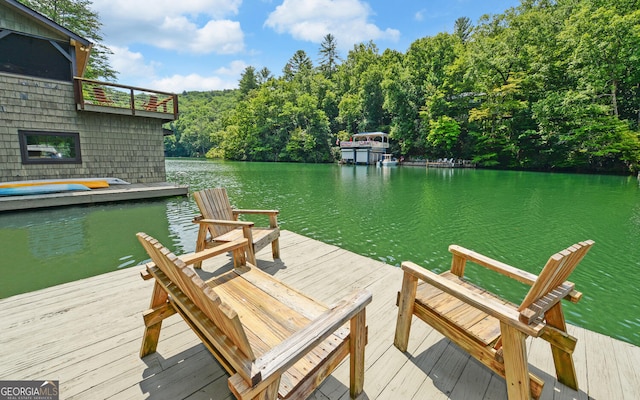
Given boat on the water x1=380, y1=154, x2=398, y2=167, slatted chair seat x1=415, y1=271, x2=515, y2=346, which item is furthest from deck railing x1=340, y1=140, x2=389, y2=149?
slatted chair seat x1=415, y1=271, x2=515, y2=346

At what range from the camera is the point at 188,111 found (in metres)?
70.1

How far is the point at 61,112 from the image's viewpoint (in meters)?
9.23

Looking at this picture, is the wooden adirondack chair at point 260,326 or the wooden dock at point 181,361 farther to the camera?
the wooden dock at point 181,361

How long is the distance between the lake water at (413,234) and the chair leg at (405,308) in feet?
8.96

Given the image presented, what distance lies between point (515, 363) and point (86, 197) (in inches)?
421

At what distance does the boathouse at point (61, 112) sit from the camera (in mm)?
8461

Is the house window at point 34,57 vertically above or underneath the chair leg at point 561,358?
above

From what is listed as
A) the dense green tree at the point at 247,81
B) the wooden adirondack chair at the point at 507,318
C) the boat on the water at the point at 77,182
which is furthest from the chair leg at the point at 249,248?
the dense green tree at the point at 247,81

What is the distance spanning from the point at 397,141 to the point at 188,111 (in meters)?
57.2

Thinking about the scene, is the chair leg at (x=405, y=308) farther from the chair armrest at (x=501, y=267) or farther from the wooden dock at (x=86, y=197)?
the wooden dock at (x=86, y=197)

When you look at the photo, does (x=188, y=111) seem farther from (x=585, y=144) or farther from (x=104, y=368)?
(x=104, y=368)

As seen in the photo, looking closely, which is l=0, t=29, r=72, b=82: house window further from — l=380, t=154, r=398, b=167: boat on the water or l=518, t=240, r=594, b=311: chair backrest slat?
l=380, t=154, r=398, b=167: boat on the water

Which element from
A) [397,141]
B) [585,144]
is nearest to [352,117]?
[397,141]

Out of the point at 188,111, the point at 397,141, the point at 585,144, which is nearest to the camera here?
the point at 585,144
